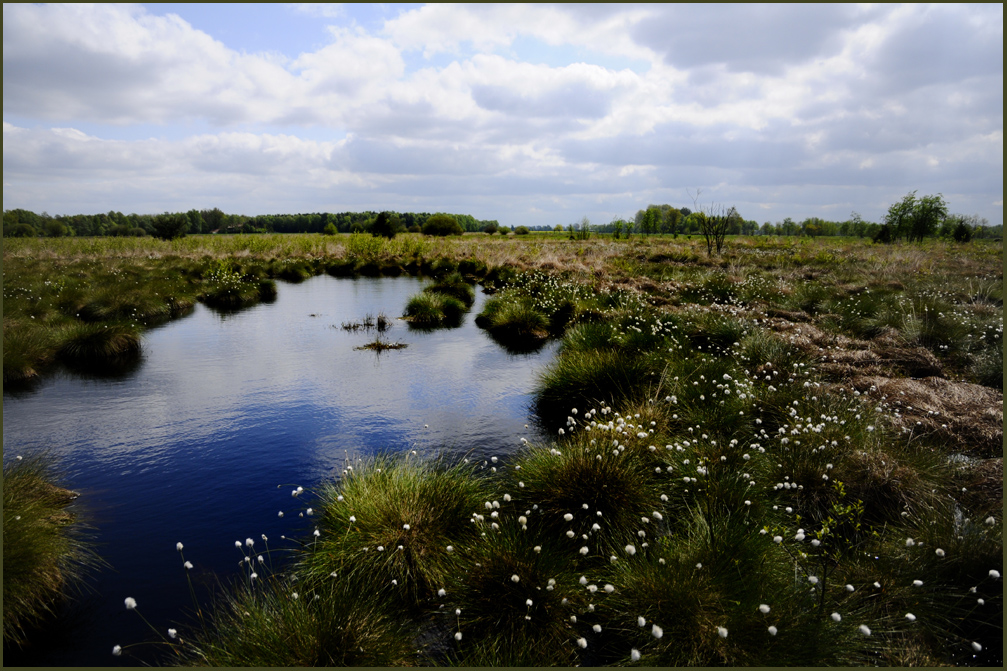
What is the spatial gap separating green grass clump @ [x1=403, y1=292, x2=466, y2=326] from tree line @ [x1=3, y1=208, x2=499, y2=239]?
3574 centimetres

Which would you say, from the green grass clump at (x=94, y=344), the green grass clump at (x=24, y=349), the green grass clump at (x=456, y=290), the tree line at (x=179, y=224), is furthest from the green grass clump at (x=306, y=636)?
the tree line at (x=179, y=224)

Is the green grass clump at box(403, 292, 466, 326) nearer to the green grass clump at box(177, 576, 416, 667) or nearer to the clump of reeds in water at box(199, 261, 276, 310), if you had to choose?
the clump of reeds in water at box(199, 261, 276, 310)

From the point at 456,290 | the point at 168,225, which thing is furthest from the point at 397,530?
the point at 168,225

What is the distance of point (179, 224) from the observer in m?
46.9

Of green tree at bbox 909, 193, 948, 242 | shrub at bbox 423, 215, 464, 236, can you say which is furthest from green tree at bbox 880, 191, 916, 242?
shrub at bbox 423, 215, 464, 236

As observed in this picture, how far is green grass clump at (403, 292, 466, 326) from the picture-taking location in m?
19.8

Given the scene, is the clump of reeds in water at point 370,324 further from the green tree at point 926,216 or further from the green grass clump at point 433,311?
the green tree at point 926,216

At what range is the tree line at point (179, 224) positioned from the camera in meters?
47.0

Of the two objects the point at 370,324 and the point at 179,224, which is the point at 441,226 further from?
the point at 370,324

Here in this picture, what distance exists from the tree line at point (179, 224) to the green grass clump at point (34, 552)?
5006 centimetres

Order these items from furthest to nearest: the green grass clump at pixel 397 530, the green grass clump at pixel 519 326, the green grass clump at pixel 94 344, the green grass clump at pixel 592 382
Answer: the green grass clump at pixel 519 326 → the green grass clump at pixel 94 344 → the green grass clump at pixel 592 382 → the green grass clump at pixel 397 530

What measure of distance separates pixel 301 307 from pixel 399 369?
466 inches

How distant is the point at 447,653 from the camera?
4.14 metres

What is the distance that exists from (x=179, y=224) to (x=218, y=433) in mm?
49039
